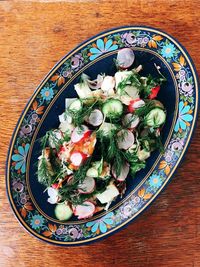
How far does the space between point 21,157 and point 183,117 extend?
0.55 m

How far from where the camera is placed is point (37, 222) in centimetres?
157

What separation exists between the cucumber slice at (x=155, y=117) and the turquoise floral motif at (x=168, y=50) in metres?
0.18

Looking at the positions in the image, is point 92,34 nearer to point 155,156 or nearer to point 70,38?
point 70,38

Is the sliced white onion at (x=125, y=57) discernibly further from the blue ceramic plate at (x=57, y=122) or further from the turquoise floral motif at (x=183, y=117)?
the turquoise floral motif at (x=183, y=117)

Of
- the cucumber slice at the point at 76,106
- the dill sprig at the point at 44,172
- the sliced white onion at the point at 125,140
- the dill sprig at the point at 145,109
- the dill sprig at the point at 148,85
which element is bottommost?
the dill sprig at the point at 44,172

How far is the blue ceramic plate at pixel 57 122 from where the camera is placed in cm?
151

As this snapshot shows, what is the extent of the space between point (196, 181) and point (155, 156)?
16 centimetres

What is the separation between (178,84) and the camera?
4.96 feet

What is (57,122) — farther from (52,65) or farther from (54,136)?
(52,65)

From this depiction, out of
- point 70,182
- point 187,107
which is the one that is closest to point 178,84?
point 187,107

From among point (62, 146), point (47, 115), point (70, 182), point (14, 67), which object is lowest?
point (70, 182)

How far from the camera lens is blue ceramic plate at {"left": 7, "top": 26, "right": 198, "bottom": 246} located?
1.51 metres

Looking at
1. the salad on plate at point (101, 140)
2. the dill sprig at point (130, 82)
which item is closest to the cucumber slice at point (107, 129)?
the salad on plate at point (101, 140)

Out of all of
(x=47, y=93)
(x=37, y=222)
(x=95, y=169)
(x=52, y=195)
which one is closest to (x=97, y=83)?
(x=47, y=93)
